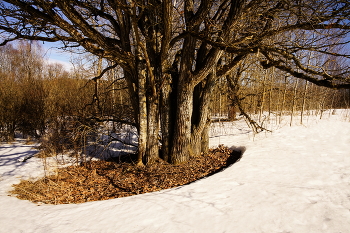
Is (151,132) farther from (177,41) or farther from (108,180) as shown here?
(177,41)

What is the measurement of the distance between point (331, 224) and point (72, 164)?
614cm

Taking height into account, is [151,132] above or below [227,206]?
above

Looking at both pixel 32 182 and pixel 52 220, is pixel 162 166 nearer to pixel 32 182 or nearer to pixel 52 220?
pixel 52 220

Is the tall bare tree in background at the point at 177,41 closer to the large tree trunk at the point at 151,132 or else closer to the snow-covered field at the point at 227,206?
the large tree trunk at the point at 151,132

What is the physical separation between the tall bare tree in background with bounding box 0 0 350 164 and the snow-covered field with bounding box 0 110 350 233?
68.6 inches

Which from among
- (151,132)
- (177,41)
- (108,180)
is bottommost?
(108,180)

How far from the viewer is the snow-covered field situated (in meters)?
2.61

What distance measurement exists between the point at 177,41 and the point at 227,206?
160 inches

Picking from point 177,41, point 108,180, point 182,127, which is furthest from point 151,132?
point 177,41

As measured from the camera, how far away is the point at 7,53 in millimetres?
26359

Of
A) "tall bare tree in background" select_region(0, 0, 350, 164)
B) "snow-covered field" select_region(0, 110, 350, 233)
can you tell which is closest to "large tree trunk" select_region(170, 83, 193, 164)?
"tall bare tree in background" select_region(0, 0, 350, 164)

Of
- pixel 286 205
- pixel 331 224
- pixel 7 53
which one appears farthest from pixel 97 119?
pixel 7 53

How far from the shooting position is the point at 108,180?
180 inches

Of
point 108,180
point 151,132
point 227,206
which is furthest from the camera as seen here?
point 151,132
